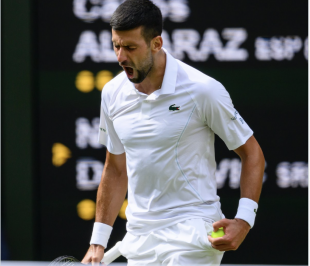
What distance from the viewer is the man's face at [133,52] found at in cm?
227

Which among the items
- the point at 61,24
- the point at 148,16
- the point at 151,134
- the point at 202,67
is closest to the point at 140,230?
the point at 151,134

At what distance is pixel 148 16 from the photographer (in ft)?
7.66

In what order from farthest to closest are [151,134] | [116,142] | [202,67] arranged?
[202,67], [116,142], [151,134]

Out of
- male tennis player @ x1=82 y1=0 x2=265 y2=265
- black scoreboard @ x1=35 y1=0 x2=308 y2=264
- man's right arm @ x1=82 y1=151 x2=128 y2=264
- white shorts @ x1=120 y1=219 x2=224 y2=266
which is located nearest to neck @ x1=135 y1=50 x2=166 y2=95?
male tennis player @ x1=82 y1=0 x2=265 y2=265

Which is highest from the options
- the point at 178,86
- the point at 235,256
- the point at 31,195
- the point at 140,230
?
the point at 178,86

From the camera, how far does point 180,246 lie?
88.9 inches

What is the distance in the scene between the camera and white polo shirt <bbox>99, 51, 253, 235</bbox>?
2.28 metres

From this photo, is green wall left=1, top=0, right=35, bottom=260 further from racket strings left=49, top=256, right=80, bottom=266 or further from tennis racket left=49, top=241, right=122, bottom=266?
→ racket strings left=49, top=256, right=80, bottom=266

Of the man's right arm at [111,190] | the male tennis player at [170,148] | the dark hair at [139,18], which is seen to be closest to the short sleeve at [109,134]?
the man's right arm at [111,190]

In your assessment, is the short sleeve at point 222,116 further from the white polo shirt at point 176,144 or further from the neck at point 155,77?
the neck at point 155,77

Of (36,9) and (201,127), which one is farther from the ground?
(36,9)

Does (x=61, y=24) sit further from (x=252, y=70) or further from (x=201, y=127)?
(x=201, y=127)

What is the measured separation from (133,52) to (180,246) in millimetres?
709

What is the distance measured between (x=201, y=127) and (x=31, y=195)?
1693 millimetres
